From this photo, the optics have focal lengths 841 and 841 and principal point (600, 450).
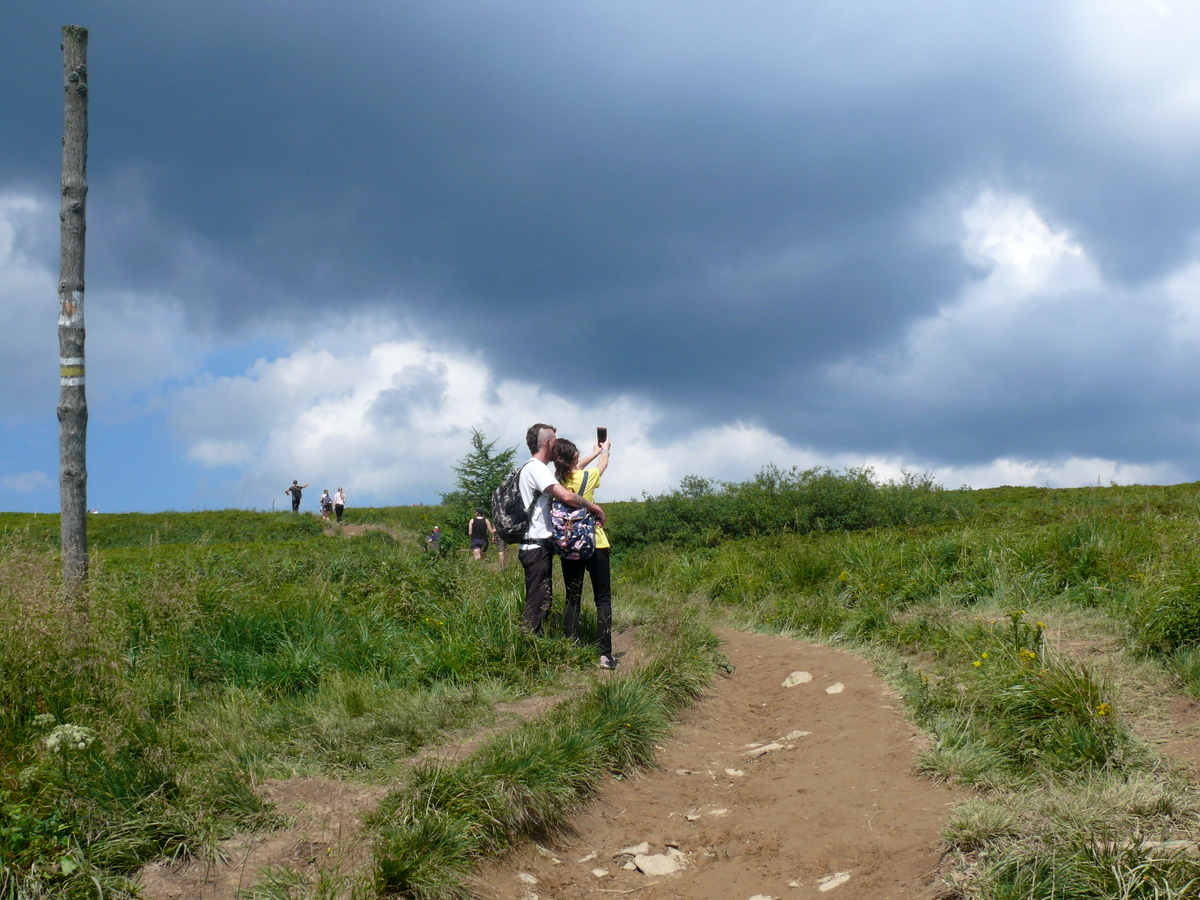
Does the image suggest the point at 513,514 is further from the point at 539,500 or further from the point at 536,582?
the point at 536,582

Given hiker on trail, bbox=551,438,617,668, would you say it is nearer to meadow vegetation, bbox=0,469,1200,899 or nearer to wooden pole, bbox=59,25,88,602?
meadow vegetation, bbox=0,469,1200,899

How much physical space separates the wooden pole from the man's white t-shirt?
3.69m

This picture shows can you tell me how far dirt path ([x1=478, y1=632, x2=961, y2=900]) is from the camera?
4133 millimetres

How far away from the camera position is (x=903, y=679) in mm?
7152

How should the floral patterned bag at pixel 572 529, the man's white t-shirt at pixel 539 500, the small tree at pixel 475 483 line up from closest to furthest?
the floral patterned bag at pixel 572 529
the man's white t-shirt at pixel 539 500
the small tree at pixel 475 483

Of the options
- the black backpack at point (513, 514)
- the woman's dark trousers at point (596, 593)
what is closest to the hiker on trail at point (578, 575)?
the woman's dark trousers at point (596, 593)

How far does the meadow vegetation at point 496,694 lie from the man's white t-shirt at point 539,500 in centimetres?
80

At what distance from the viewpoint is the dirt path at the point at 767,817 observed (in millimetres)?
4133

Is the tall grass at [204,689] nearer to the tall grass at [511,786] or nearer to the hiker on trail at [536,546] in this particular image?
the hiker on trail at [536,546]

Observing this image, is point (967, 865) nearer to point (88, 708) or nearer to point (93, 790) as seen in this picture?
point (93, 790)

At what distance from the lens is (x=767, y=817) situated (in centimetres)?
491

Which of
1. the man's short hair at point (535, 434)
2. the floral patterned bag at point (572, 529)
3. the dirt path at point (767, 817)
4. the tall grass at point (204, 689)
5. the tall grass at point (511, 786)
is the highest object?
the man's short hair at point (535, 434)

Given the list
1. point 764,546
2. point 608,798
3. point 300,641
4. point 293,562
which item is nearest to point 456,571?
point 300,641

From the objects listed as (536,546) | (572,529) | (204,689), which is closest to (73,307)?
(204,689)
